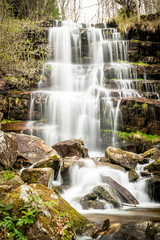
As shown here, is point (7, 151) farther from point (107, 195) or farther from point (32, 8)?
point (32, 8)

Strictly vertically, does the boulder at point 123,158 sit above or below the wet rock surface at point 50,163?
below

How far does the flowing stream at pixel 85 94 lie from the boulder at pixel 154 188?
204 mm

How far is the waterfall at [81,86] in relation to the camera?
13.7 m

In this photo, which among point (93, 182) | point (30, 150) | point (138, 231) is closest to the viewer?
point (138, 231)

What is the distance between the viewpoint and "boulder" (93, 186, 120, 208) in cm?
576

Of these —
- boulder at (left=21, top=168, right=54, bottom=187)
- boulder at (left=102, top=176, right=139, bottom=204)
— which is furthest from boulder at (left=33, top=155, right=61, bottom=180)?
boulder at (left=102, top=176, right=139, bottom=204)

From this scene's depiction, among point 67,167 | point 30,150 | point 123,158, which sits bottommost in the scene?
point 123,158

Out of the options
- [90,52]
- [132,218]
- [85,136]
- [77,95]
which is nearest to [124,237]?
[132,218]

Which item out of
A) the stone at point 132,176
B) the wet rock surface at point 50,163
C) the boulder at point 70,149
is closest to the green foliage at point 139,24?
the boulder at point 70,149

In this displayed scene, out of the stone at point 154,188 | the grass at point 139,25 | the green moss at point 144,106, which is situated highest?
the grass at point 139,25

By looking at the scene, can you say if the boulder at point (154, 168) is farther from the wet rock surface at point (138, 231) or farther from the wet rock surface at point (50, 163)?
the wet rock surface at point (138, 231)

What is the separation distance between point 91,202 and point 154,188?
8.90 feet

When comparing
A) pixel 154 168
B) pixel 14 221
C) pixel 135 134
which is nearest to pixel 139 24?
pixel 135 134

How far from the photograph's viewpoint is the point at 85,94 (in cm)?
1552
